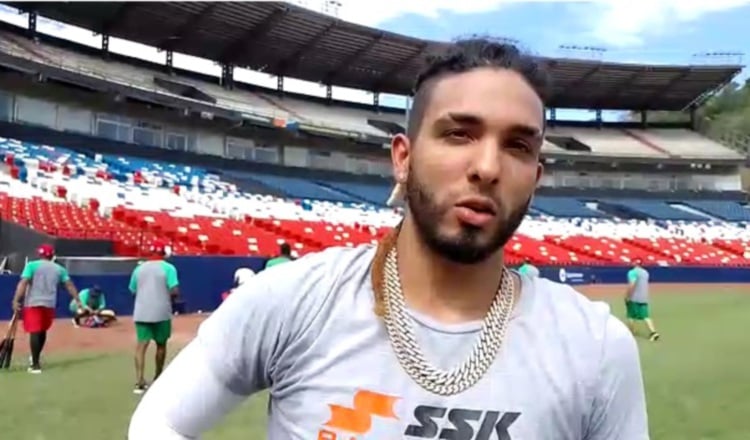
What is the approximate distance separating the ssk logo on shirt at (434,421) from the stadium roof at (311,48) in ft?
117

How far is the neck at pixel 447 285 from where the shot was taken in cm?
155

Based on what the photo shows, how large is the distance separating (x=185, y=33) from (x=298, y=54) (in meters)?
6.96

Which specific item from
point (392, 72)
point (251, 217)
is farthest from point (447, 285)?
point (392, 72)

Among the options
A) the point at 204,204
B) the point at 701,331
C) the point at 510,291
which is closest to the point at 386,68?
the point at 204,204

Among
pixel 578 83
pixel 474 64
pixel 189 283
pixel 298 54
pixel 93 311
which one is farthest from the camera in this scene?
pixel 578 83

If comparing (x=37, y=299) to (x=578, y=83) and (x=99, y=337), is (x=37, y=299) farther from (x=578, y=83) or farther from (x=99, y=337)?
(x=578, y=83)

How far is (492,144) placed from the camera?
1498mm

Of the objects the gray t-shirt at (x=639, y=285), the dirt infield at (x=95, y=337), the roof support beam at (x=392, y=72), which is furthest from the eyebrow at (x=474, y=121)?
the roof support beam at (x=392, y=72)

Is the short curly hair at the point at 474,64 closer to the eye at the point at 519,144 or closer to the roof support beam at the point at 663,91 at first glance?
the eye at the point at 519,144

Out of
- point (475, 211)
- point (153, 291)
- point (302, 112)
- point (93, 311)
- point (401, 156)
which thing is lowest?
point (93, 311)

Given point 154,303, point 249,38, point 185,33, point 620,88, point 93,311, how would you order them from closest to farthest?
1. point 154,303
2. point 93,311
3. point 185,33
4. point 249,38
5. point 620,88

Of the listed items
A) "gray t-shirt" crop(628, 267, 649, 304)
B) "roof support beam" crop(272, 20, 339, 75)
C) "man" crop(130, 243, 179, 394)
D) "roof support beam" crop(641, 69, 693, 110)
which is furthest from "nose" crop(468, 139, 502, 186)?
"roof support beam" crop(641, 69, 693, 110)

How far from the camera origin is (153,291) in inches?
400

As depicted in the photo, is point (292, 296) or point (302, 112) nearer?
point (292, 296)
